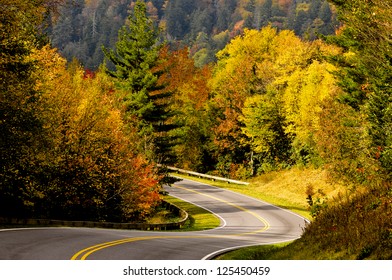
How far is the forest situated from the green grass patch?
3.45m

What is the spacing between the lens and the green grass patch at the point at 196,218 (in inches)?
1482

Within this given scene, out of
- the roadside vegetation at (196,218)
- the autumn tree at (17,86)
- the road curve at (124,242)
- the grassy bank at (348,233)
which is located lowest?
the roadside vegetation at (196,218)

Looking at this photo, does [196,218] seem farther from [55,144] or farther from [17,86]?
[17,86]

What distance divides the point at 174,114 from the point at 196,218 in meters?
11.0

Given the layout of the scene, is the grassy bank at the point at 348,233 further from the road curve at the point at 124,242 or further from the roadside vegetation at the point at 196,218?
the roadside vegetation at the point at 196,218

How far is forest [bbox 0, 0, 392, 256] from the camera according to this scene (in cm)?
2269

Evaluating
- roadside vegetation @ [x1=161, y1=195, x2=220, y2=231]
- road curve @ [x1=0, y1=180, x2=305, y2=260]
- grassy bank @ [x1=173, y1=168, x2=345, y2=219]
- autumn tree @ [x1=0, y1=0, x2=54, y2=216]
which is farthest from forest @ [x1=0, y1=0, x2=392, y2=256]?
road curve @ [x1=0, y1=180, x2=305, y2=260]

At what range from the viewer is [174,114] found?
47625 millimetres

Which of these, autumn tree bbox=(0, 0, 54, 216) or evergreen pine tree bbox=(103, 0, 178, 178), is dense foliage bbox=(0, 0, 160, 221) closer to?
autumn tree bbox=(0, 0, 54, 216)

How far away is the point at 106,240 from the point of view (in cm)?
2103

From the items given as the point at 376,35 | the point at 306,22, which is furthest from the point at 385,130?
the point at 306,22

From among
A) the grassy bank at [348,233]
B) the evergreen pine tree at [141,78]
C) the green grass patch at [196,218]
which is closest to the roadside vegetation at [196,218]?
the green grass patch at [196,218]

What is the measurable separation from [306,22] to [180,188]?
151 metres

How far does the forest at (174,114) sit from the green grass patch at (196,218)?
11.3 feet
